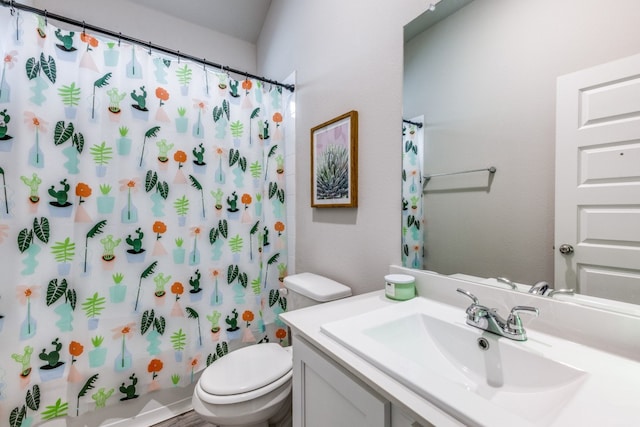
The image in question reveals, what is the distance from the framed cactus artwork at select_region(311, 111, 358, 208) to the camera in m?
1.31

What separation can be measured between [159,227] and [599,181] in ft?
5.47

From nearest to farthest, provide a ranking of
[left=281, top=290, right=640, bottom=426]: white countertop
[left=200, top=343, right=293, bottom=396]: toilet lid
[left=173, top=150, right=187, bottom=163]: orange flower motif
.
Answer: [left=281, top=290, right=640, bottom=426]: white countertop < [left=200, top=343, right=293, bottom=396]: toilet lid < [left=173, top=150, right=187, bottom=163]: orange flower motif

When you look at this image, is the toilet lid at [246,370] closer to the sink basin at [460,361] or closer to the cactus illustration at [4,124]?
the sink basin at [460,361]

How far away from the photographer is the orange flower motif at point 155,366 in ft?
4.58

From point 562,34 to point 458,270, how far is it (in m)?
0.73

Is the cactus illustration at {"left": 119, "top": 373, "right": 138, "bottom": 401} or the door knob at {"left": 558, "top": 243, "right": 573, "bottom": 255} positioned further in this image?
the cactus illustration at {"left": 119, "top": 373, "right": 138, "bottom": 401}

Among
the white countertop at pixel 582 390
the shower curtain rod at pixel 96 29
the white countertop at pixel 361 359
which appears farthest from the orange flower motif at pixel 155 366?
the shower curtain rod at pixel 96 29

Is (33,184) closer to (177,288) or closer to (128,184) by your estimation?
(128,184)

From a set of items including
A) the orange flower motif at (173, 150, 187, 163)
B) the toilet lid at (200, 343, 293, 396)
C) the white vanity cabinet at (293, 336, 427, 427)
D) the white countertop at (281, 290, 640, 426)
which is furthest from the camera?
the orange flower motif at (173, 150, 187, 163)

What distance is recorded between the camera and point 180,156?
4.75 ft

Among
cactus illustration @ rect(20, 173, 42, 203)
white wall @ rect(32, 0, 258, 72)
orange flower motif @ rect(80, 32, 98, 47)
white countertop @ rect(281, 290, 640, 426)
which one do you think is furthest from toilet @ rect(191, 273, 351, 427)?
white wall @ rect(32, 0, 258, 72)

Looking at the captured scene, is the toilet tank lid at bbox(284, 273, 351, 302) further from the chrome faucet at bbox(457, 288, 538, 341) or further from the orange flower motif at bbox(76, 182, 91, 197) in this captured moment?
the orange flower motif at bbox(76, 182, 91, 197)

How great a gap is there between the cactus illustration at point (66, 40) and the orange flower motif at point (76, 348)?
131 centimetres

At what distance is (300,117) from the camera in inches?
68.1
